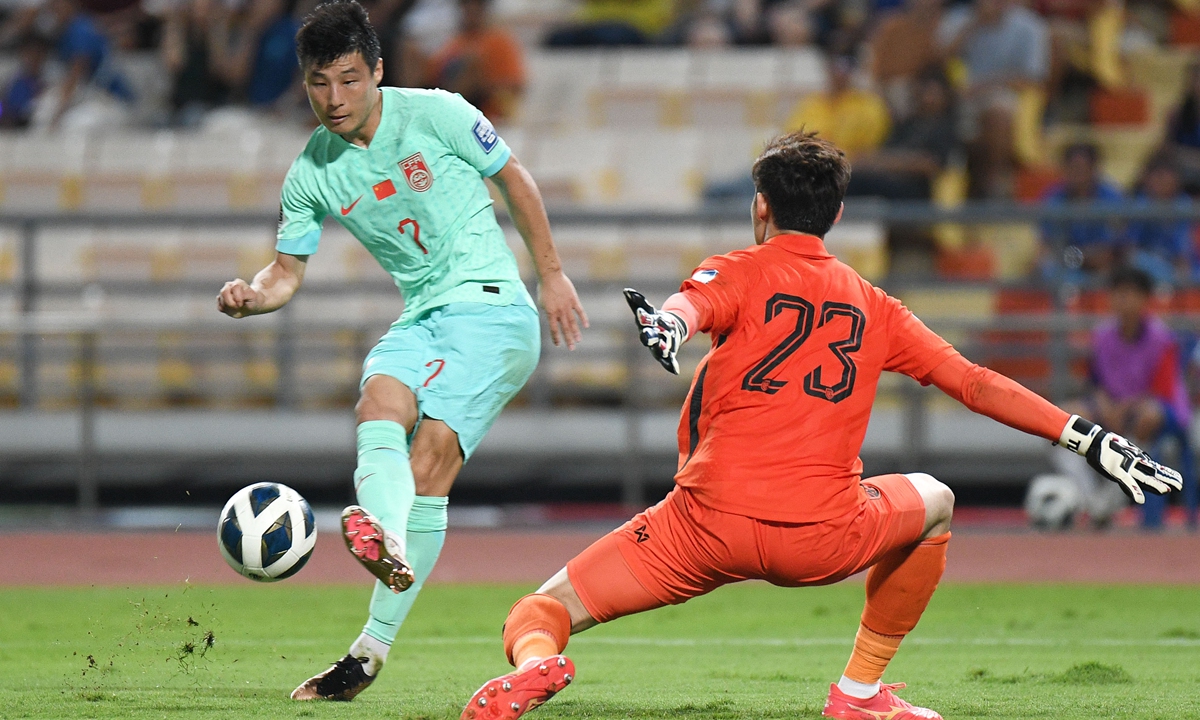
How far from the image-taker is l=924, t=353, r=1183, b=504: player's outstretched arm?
159 inches

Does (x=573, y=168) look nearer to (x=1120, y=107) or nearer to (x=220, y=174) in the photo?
(x=220, y=174)

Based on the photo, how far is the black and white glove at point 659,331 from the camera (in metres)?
3.69

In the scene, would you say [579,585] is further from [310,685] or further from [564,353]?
[564,353]

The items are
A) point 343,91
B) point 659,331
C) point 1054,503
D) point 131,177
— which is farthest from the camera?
point 131,177

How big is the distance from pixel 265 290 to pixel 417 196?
0.58m

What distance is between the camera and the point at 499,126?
13.3m

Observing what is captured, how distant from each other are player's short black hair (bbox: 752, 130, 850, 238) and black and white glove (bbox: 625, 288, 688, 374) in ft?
2.00

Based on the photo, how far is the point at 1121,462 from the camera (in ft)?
13.3

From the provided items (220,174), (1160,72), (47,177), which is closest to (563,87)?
(220,174)

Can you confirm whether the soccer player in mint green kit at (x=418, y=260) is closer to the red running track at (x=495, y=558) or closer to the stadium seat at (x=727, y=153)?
the red running track at (x=495, y=558)

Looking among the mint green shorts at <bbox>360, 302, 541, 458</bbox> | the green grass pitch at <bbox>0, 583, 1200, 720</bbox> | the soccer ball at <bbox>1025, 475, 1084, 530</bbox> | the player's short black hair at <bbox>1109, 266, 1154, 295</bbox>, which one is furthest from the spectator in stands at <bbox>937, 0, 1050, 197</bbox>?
the mint green shorts at <bbox>360, 302, 541, 458</bbox>

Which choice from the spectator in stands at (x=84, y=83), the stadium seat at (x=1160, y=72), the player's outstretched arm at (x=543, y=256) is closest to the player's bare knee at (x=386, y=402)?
the player's outstretched arm at (x=543, y=256)

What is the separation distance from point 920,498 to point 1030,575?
498cm

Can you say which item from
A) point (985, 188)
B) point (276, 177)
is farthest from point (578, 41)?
point (985, 188)
